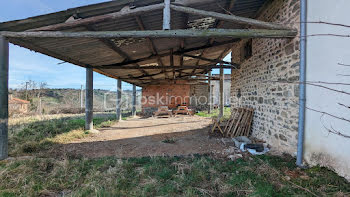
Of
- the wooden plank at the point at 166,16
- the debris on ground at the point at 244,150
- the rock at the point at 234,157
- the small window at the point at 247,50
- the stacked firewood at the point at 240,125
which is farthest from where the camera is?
the small window at the point at 247,50

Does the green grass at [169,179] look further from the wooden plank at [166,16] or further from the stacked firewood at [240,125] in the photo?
the wooden plank at [166,16]

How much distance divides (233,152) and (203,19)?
152 inches

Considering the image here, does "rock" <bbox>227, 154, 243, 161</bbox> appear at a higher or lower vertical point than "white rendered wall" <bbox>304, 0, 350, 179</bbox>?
lower

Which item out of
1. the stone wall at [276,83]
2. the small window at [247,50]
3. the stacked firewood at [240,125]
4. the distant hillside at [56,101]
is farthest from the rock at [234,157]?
the distant hillside at [56,101]

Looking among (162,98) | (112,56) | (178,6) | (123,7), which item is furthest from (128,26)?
(162,98)

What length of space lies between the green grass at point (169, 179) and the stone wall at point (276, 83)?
0.77m

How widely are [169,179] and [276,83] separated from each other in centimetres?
352

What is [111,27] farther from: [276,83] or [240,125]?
[240,125]

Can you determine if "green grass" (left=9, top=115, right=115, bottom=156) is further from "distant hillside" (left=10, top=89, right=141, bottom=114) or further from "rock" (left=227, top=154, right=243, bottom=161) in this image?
"distant hillside" (left=10, top=89, right=141, bottom=114)

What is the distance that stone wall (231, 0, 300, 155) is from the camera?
131 inches

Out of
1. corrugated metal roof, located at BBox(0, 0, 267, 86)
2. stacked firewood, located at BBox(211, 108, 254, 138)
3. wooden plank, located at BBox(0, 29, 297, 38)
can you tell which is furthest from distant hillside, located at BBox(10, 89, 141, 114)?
stacked firewood, located at BBox(211, 108, 254, 138)

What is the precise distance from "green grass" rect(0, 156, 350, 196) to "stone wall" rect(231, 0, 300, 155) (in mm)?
775

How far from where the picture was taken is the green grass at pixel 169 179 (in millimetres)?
2260

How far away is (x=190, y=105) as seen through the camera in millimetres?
14805
